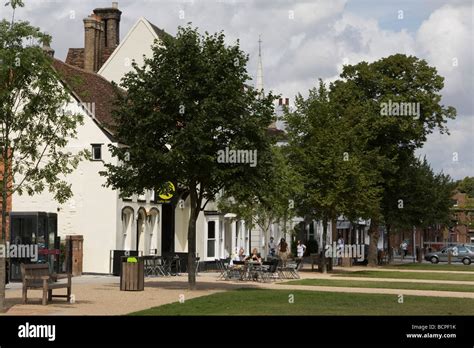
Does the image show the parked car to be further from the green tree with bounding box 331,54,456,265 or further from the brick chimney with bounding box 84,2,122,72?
the brick chimney with bounding box 84,2,122,72

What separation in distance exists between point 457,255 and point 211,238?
94.3 feet

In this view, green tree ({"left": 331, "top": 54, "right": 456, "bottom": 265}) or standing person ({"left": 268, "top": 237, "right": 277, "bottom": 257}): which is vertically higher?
A: green tree ({"left": 331, "top": 54, "right": 456, "bottom": 265})

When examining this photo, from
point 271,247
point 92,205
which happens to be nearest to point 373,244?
point 271,247

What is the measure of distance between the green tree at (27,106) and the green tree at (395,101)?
3576 cm

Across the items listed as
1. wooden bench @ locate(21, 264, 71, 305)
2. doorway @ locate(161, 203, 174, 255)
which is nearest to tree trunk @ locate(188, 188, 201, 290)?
wooden bench @ locate(21, 264, 71, 305)

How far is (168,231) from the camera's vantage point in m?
46.6

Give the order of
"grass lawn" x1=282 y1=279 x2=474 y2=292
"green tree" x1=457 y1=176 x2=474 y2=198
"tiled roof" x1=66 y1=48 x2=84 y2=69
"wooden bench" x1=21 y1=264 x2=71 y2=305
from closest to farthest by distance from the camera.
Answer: "wooden bench" x1=21 y1=264 x2=71 y2=305 < "grass lawn" x1=282 y1=279 x2=474 y2=292 < "tiled roof" x1=66 y1=48 x2=84 y2=69 < "green tree" x1=457 y1=176 x2=474 y2=198

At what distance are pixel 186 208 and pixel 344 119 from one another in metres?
10.2

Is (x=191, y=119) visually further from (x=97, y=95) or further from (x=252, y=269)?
(x=97, y=95)

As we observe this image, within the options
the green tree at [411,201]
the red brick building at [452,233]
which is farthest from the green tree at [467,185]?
the green tree at [411,201]

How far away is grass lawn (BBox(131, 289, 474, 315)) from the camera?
21.4 meters

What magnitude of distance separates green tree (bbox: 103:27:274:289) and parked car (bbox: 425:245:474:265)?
44.3 metres
